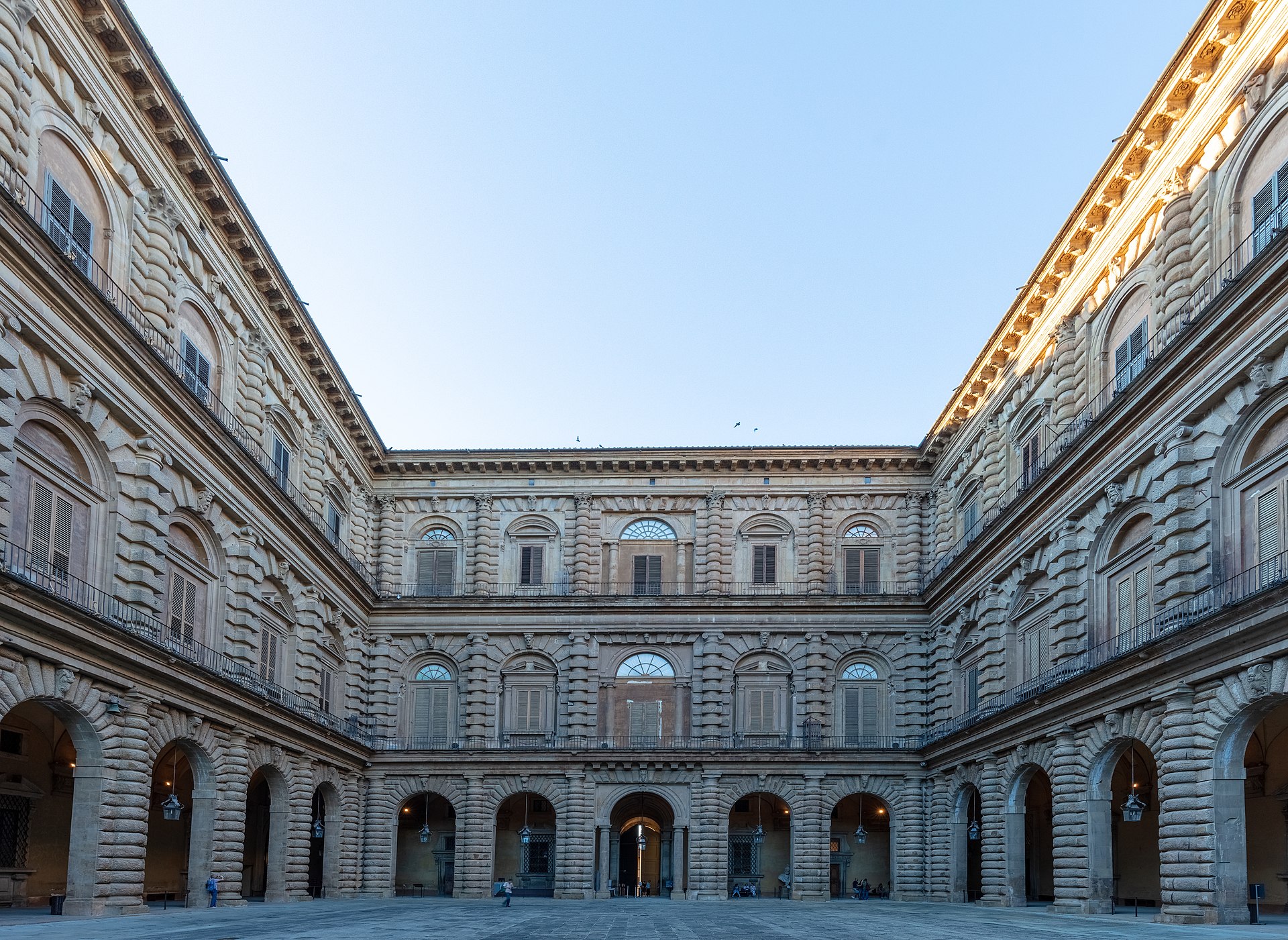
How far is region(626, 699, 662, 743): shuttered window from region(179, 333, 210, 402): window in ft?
78.5

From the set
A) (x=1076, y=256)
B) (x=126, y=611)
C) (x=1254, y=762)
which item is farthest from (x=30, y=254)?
(x=1254, y=762)

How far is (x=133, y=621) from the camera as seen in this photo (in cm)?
3088

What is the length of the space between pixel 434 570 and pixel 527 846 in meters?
11.9

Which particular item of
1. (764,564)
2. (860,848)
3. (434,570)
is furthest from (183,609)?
(860,848)

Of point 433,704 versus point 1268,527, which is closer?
point 1268,527

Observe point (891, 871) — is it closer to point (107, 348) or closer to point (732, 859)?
point (732, 859)

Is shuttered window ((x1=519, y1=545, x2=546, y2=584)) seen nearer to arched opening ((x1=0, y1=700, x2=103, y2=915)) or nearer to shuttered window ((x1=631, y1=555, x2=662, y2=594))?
Answer: shuttered window ((x1=631, y1=555, x2=662, y2=594))

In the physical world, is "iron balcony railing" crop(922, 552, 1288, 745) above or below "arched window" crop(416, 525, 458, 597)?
below

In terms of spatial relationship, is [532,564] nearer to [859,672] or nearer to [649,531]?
[649,531]

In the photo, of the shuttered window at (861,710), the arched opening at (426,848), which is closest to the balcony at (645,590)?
the shuttered window at (861,710)

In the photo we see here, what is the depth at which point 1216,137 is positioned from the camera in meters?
29.7

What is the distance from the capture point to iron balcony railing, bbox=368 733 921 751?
53344 millimetres

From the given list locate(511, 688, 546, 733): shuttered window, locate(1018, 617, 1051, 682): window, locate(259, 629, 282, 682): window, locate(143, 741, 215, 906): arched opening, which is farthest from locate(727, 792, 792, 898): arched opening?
locate(143, 741, 215, 906): arched opening

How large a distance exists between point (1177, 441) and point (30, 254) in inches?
933
